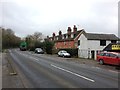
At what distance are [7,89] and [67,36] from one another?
6319cm

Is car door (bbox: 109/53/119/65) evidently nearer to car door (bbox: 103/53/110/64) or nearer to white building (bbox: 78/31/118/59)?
car door (bbox: 103/53/110/64)

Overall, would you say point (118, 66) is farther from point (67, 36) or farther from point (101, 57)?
point (67, 36)

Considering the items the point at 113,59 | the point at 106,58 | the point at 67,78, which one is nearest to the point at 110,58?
the point at 113,59

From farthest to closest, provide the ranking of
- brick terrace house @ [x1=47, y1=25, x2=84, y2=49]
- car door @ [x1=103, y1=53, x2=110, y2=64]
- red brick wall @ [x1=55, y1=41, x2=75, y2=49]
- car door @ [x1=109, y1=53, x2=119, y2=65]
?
red brick wall @ [x1=55, y1=41, x2=75, y2=49], brick terrace house @ [x1=47, y1=25, x2=84, y2=49], car door @ [x1=103, y1=53, x2=110, y2=64], car door @ [x1=109, y1=53, x2=119, y2=65]

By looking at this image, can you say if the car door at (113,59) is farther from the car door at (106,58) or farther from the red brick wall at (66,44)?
the red brick wall at (66,44)

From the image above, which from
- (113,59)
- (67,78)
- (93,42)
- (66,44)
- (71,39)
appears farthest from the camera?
(66,44)

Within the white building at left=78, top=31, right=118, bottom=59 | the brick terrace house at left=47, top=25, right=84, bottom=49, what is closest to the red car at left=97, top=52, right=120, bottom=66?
the white building at left=78, top=31, right=118, bottom=59

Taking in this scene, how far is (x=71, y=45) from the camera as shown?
6775cm

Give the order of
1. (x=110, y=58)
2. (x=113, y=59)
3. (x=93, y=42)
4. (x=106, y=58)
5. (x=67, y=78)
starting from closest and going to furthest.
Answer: (x=67, y=78), (x=113, y=59), (x=110, y=58), (x=106, y=58), (x=93, y=42)

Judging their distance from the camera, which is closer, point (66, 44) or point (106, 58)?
point (106, 58)

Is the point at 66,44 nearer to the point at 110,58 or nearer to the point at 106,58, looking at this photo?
the point at 106,58

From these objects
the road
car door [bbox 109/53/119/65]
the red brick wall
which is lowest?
the road

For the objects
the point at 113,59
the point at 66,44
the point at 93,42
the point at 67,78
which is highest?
the point at 93,42

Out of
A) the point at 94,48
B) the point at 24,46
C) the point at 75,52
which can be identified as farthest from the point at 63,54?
the point at 24,46
